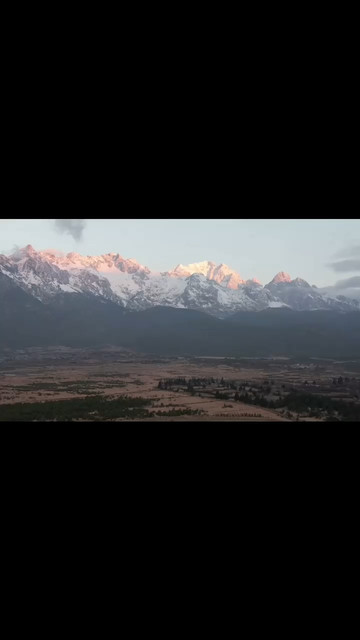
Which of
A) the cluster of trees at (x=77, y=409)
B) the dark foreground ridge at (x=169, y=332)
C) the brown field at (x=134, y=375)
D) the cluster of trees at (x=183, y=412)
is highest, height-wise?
the dark foreground ridge at (x=169, y=332)

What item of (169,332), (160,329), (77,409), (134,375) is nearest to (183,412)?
(77,409)

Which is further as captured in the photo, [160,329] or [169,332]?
[160,329]

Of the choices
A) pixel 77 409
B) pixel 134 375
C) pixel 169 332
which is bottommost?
pixel 77 409

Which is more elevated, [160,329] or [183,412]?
[160,329]

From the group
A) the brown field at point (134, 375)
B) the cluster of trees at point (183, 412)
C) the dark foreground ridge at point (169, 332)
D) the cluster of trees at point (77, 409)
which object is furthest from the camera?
the dark foreground ridge at point (169, 332)

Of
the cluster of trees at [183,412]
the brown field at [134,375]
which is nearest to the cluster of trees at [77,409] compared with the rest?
the cluster of trees at [183,412]

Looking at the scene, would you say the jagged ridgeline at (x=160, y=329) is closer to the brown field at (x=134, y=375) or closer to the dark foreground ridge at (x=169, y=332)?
the dark foreground ridge at (x=169, y=332)

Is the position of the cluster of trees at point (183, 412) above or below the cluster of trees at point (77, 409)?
above

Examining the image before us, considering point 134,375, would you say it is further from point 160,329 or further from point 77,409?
point 160,329
